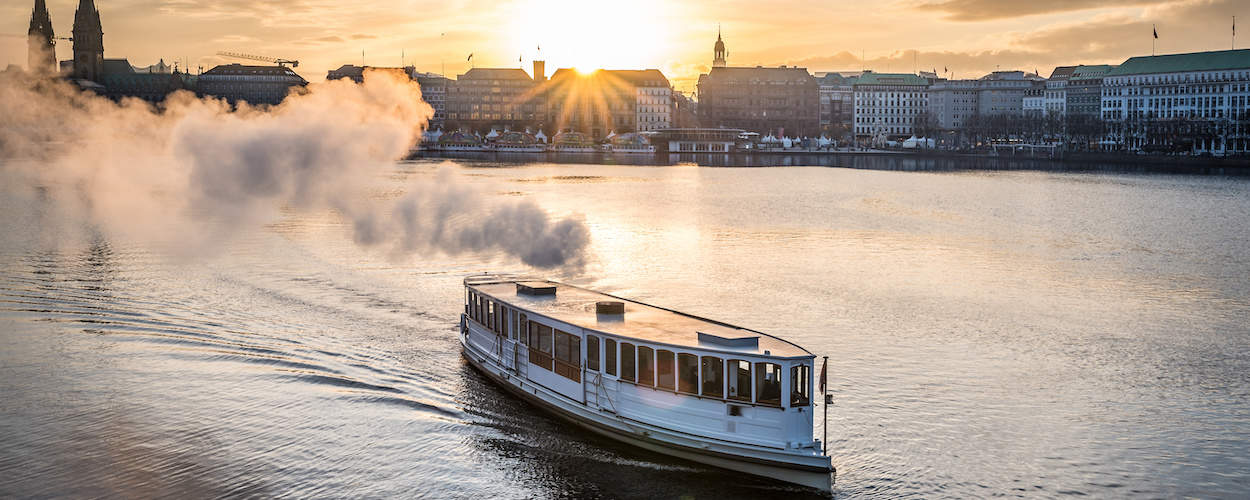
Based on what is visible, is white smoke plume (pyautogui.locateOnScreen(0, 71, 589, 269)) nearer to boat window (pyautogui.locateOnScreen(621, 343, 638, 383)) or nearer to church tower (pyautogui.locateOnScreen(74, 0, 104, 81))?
boat window (pyautogui.locateOnScreen(621, 343, 638, 383))

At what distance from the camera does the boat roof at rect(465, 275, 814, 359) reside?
25266mm

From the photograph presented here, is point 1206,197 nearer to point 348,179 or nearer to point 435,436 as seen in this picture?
point 348,179

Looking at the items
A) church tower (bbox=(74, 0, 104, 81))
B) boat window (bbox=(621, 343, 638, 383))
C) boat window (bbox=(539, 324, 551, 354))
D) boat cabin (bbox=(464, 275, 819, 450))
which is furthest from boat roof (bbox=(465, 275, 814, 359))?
church tower (bbox=(74, 0, 104, 81))

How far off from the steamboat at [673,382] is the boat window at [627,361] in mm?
26

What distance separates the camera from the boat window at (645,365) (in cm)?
2627

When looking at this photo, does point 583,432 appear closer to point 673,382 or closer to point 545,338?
point 545,338

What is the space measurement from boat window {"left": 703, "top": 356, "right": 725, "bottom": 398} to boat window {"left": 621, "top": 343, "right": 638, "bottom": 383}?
2070 millimetres

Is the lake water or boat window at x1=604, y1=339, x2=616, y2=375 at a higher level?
boat window at x1=604, y1=339, x2=616, y2=375

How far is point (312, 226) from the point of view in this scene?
74125 millimetres

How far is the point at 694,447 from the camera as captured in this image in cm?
2581

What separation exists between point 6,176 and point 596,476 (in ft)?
386

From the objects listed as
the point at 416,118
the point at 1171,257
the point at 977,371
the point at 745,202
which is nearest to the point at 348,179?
the point at 416,118

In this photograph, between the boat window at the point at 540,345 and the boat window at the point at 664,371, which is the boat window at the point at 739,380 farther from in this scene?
the boat window at the point at 540,345

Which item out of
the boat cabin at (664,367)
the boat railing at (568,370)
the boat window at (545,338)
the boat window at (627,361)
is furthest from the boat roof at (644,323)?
the boat railing at (568,370)
